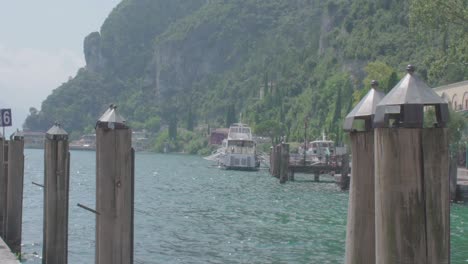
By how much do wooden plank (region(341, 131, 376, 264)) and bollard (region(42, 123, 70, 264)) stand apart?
26.9 feet

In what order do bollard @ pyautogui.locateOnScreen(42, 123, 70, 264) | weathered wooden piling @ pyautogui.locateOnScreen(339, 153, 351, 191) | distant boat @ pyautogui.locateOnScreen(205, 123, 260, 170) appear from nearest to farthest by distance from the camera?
bollard @ pyautogui.locateOnScreen(42, 123, 70, 264), weathered wooden piling @ pyautogui.locateOnScreen(339, 153, 351, 191), distant boat @ pyautogui.locateOnScreen(205, 123, 260, 170)

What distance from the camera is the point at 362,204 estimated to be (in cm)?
626

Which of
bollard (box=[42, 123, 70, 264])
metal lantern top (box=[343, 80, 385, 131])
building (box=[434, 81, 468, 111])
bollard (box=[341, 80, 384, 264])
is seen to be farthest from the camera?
building (box=[434, 81, 468, 111])

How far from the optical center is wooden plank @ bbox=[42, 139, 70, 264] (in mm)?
13375

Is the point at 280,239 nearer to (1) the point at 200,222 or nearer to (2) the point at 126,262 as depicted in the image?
(1) the point at 200,222

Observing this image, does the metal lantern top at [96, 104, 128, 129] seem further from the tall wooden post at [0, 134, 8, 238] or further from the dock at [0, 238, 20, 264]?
the tall wooden post at [0, 134, 8, 238]

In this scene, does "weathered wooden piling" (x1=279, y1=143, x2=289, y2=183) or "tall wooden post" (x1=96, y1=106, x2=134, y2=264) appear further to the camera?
"weathered wooden piling" (x1=279, y1=143, x2=289, y2=183)

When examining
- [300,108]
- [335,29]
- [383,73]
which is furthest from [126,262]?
[335,29]

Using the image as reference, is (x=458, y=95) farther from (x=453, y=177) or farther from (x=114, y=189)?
(x=114, y=189)

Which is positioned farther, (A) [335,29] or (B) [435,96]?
(A) [335,29]

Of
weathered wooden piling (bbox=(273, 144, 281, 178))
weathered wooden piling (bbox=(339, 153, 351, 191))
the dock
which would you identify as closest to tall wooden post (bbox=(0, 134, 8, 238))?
the dock

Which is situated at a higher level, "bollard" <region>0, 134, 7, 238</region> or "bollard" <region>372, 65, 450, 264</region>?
"bollard" <region>372, 65, 450, 264</region>

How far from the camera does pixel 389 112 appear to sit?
14.9 ft

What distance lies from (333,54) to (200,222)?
15513cm
